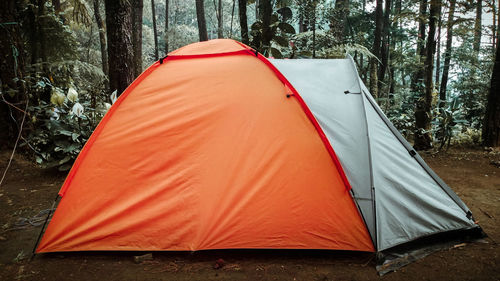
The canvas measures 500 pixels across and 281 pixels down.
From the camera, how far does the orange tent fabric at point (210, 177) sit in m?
2.52

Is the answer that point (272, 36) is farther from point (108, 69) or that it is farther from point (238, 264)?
point (238, 264)

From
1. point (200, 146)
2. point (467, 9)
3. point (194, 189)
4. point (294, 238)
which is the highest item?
point (467, 9)

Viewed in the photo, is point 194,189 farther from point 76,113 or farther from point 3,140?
point 3,140

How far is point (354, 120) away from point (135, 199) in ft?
6.90

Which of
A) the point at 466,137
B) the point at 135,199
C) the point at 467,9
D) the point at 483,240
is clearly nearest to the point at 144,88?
the point at 135,199

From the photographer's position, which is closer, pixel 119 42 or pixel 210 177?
pixel 210 177

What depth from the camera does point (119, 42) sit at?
16.1ft

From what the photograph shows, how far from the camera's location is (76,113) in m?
4.50

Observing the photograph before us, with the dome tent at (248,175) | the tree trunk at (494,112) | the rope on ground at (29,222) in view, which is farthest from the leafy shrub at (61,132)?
the tree trunk at (494,112)

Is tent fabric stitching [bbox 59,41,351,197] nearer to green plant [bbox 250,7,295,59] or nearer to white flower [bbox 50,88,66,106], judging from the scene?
→ white flower [bbox 50,88,66,106]

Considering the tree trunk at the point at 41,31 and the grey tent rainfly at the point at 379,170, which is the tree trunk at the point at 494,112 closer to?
the grey tent rainfly at the point at 379,170

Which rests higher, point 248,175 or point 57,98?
point 57,98

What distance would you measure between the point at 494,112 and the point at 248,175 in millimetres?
5905

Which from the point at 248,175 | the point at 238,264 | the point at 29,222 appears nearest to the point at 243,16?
the point at 248,175
